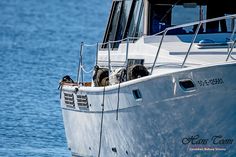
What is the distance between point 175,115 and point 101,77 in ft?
10.7

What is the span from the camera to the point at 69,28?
6512 centimetres

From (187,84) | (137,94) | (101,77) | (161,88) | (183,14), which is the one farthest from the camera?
(101,77)

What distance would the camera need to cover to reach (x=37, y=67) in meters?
43.1

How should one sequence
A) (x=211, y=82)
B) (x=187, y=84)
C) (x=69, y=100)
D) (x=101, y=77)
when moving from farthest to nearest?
1. (x=69, y=100)
2. (x=101, y=77)
3. (x=187, y=84)
4. (x=211, y=82)

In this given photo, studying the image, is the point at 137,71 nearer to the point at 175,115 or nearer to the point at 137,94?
the point at 137,94

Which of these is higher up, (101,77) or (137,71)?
(137,71)

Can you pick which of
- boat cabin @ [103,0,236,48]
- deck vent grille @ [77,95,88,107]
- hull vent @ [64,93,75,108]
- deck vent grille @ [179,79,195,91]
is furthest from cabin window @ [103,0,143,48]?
deck vent grille @ [179,79,195,91]

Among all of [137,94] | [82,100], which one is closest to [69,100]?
[82,100]

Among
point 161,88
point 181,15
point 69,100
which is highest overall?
point 181,15

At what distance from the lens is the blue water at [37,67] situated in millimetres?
28531

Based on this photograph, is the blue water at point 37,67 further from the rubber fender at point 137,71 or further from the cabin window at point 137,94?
the cabin window at point 137,94

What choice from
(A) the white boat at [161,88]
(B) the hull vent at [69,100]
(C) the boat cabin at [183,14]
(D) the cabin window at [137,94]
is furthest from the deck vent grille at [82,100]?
(D) the cabin window at [137,94]

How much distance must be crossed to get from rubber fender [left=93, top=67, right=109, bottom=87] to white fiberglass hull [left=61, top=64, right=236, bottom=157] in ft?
2.87

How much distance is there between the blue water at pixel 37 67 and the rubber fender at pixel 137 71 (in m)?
5.36
